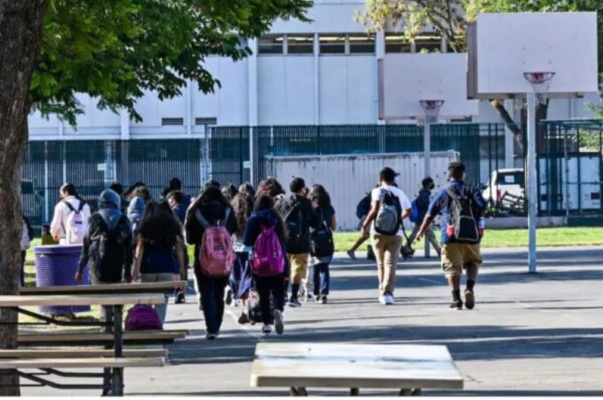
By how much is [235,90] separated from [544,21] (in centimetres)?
3732

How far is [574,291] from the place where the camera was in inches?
920

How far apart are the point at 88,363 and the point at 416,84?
83.8 feet

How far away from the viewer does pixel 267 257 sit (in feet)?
58.6

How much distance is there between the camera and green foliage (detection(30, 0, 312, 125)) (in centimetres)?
1509

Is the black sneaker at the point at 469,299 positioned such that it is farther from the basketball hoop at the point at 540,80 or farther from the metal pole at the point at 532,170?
the basketball hoop at the point at 540,80

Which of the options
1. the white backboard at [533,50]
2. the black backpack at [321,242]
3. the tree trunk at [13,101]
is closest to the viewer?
the tree trunk at [13,101]

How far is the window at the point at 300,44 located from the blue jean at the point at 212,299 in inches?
1865

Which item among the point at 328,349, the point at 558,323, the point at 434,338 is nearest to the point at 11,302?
Result: the point at 328,349

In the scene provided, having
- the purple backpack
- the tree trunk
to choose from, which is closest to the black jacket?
the purple backpack

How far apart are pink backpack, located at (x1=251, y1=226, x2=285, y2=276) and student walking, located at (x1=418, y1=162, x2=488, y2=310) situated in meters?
2.85

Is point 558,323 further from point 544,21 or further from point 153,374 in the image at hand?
point 544,21

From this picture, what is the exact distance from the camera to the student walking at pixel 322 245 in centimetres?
2211

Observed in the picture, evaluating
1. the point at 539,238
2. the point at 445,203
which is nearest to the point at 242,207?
the point at 445,203

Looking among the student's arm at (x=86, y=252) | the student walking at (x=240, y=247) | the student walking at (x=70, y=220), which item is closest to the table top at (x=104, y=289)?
the student's arm at (x=86, y=252)
